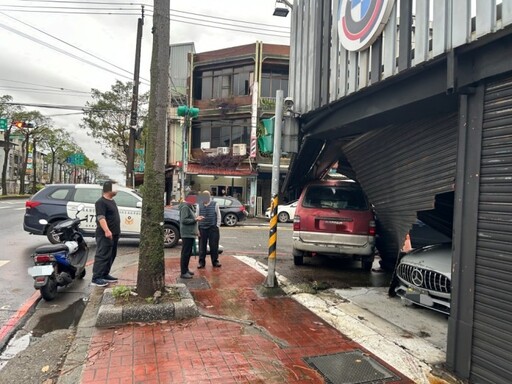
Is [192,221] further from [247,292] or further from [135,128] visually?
[135,128]

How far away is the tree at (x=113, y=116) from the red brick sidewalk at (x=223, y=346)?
25.3 m

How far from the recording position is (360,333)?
462 cm

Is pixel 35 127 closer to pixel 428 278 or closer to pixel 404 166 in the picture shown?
pixel 404 166

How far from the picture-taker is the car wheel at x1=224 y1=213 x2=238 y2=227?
18547 mm

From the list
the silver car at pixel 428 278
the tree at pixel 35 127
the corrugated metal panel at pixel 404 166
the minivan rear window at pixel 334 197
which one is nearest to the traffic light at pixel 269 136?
the corrugated metal panel at pixel 404 166

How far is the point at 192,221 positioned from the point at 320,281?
2.68 meters

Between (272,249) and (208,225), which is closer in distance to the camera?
(272,249)

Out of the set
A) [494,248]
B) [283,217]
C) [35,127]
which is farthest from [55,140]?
[494,248]

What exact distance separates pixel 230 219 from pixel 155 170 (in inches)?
538

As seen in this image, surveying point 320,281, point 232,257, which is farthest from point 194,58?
point 320,281

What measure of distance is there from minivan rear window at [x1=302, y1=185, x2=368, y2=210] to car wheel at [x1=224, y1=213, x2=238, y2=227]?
1056cm

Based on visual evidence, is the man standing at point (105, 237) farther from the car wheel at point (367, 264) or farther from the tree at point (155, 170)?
the car wheel at point (367, 264)

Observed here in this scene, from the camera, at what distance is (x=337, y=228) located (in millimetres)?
7602

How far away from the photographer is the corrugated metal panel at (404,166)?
4449 millimetres
